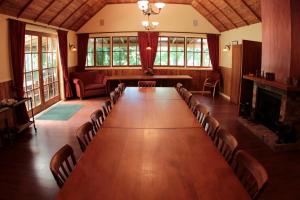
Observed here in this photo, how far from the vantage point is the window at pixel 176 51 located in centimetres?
1015

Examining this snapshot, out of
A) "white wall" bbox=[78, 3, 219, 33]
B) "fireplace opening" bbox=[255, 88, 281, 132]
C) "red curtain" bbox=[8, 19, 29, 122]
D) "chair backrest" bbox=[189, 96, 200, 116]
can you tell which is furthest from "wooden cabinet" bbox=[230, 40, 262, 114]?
"red curtain" bbox=[8, 19, 29, 122]

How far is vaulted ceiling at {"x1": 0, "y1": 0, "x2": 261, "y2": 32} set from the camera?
18.6 feet

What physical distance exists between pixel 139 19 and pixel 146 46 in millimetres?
1046

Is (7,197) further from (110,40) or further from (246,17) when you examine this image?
(110,40)

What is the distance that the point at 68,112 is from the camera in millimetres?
7035

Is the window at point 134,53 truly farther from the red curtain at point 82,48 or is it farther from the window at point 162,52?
the red curtain at point 82,48

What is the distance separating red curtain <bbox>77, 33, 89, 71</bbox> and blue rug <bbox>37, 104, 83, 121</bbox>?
8.74ft

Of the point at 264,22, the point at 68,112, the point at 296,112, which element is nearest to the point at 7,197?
the point at 68,112

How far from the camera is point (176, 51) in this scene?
33.6ft

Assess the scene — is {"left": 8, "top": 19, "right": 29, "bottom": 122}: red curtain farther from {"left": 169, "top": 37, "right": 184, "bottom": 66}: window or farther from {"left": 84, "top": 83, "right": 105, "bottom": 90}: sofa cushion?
{"left": 169, "top": 37, "right": 184, "bottom": 66}: window

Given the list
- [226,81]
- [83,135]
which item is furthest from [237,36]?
[83,135]

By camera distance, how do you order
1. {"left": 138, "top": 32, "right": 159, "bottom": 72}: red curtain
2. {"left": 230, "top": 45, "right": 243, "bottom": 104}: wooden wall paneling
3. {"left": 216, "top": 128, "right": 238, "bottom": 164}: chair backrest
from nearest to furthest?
{"left": 216, "top": 128, "right": 238, "bottom": 164}: chair backrest → {"left": 230, "top": 45, "right": 243, "bottom": 104}: wooden wall paneling → {"left": 138, "top": 32, "right": 159, "bottom": 72}: red curtain

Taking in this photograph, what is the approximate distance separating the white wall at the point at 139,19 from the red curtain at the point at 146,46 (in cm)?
28

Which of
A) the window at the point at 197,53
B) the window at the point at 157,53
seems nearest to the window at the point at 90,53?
the window at the point at 157,53
